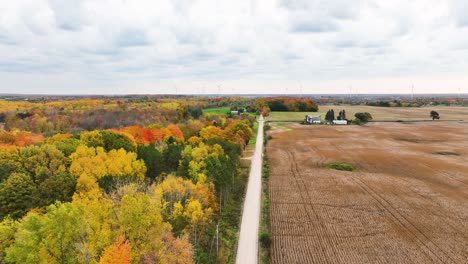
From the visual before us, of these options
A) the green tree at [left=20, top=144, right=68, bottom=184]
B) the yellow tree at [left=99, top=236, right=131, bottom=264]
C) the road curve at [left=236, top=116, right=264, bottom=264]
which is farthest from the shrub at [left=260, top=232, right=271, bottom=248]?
the green tree at [left=20, top=144, right=68, bottom=184]

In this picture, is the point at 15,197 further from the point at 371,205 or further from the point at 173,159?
the point at 371,205

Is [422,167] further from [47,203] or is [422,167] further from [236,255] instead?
[47,203]

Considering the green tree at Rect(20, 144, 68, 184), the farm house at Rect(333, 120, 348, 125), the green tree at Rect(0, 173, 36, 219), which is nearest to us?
the green tree at Rect(0, 173, 36, 219)

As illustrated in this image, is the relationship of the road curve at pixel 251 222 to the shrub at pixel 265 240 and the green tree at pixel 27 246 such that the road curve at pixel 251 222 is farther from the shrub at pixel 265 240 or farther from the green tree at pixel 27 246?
the green tree at pixel 27 246

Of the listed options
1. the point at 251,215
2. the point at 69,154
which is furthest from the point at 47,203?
the point at 251,215

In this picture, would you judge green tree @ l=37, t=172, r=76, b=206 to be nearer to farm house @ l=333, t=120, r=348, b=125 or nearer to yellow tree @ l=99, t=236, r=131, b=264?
yellow tree @ l=99, t=236, r=131, b=264

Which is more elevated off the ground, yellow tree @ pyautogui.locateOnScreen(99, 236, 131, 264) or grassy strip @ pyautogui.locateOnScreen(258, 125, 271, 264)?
yellow tree @ pyautogui.locateOnScreen(99, 236, 131, 264)
